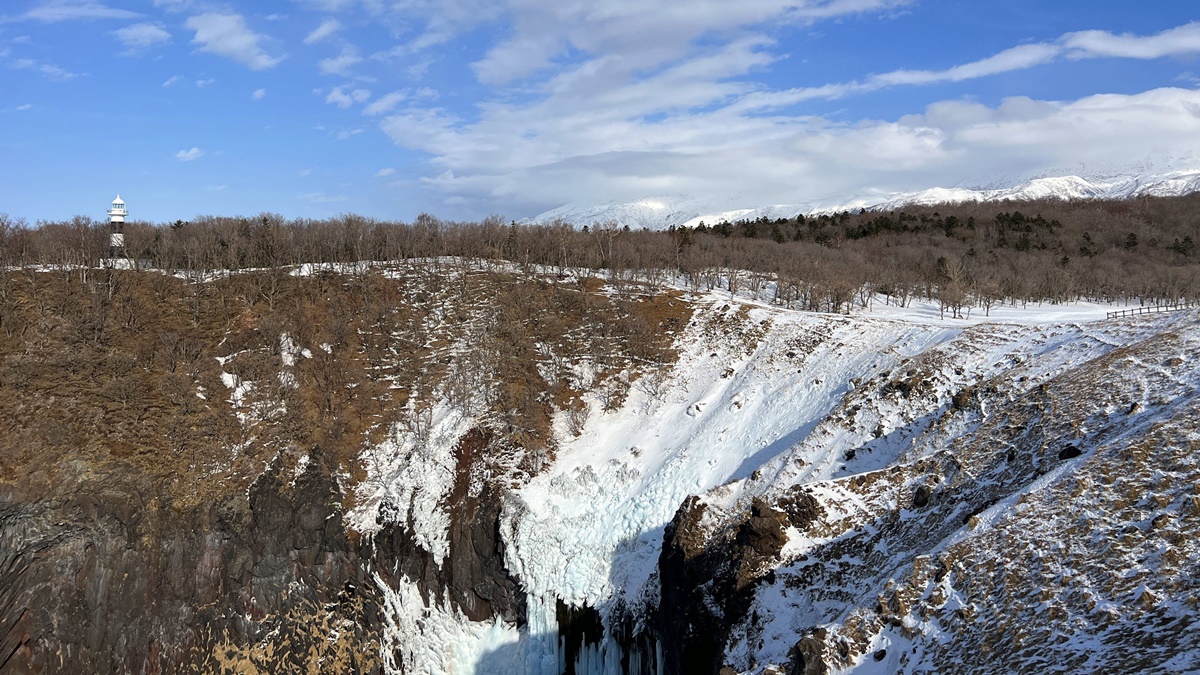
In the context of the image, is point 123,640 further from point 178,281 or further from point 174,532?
point 178,281

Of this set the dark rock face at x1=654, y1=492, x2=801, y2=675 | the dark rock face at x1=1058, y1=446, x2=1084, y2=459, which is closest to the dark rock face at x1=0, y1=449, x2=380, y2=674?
the dark rock face at x1=654, y1=492, x2=801, y2=675

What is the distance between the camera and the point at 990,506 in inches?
792

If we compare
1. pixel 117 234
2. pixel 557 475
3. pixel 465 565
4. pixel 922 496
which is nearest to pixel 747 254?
pixel 557 475

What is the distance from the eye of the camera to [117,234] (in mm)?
53000

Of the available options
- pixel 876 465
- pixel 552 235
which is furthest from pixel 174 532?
pixel 552 235

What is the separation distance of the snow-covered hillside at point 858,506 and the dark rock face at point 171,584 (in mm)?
2860

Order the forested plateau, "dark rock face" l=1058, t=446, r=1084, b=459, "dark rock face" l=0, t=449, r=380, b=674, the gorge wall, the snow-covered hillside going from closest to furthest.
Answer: the snow-covered hillside < the gorge wall < the forested plateau < "dark rock face" l=1058, t=446, r=1084, b=459 < "dark rock face" l=0, t=449, r=380, b=674

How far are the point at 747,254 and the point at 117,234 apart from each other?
188ft

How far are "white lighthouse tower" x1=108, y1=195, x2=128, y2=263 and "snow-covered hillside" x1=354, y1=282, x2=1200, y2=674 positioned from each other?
31.7 meters

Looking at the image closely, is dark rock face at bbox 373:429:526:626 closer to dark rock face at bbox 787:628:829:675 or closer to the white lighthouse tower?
dark rock face at bbox 787:628:829:675

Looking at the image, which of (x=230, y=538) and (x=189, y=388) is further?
(x=189, y=388)

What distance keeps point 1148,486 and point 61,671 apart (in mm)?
38829

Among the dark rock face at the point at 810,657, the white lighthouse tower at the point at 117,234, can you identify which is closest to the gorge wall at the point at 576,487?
the dark rock face at the point at 810,657

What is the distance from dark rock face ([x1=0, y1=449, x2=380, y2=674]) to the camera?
94.0 ft
